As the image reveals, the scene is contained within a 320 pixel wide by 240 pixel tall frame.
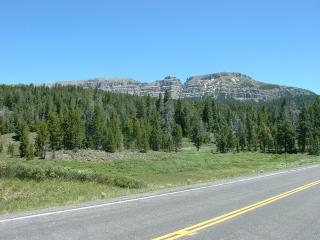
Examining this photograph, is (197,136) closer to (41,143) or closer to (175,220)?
(41,143)

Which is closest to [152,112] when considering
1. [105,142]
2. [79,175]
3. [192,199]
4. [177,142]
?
[177,142]

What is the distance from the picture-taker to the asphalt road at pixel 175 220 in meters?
9.61

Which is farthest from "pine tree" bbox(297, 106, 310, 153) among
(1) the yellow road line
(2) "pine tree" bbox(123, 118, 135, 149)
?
(1) the yellow road line

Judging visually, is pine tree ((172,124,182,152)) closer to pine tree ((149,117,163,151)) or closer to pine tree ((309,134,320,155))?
pine tree ((149,117,163,151))

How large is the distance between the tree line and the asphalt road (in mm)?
91665

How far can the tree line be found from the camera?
122 metres

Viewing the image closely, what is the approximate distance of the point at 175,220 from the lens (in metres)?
11.6

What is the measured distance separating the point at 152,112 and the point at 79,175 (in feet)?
509

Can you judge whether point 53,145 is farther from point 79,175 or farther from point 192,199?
point 192,199

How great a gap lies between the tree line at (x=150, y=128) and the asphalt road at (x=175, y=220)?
91.7m

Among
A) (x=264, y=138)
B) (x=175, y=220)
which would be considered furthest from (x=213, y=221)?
(x=264, y=138)

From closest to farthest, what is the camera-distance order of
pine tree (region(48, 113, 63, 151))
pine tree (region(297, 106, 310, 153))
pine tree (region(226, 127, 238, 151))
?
pine tree (region(48, 113, 63, 151)) < pine tree (region(297, 106, 310, 153)) < pine tree (region(226, 127, 238, 151))

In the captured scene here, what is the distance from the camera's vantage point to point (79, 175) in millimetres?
29594

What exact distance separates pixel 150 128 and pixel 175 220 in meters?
132
